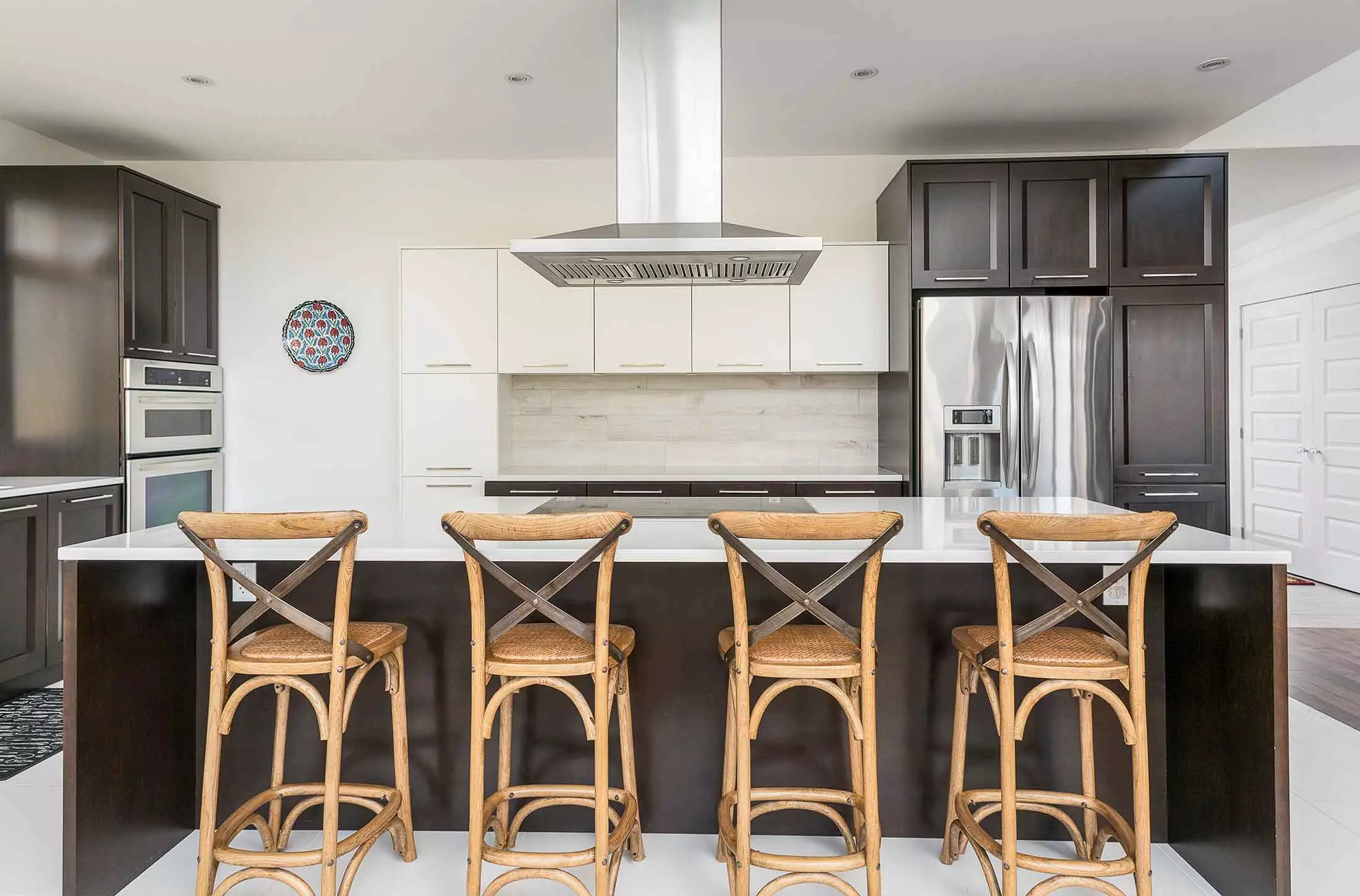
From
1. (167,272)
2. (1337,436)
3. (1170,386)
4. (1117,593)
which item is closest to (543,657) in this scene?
(1117,593)

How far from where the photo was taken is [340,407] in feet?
15.3

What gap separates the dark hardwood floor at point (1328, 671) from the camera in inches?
131

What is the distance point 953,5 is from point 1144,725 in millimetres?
2441

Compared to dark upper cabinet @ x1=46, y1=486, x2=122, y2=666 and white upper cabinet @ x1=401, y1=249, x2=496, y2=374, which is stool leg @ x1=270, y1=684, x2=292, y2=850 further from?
white upper cabinet @ x1=401, y1=249, x2=496, y2=374

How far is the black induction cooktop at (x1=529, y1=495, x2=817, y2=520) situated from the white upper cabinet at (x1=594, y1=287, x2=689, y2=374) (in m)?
1.15

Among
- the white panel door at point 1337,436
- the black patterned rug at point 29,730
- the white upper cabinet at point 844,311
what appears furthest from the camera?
the white panel door at point 1337,436

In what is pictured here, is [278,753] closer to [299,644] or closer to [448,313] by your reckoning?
[299,644]

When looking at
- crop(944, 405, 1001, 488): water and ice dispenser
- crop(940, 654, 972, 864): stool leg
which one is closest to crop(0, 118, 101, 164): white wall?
crop(944, 405, 1001, 488): water and ice dispenser

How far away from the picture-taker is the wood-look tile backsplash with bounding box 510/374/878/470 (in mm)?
4609

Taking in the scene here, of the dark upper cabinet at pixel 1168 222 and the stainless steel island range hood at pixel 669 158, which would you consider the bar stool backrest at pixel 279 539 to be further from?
the dark upper cabinet at pixel 1168 222

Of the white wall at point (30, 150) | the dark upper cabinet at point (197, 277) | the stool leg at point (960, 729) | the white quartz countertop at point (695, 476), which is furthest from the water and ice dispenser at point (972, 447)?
the white wall at point (30, 150)

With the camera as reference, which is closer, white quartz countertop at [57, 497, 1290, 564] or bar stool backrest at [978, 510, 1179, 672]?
bar stool backrest at [978, 510, 1179, 672]

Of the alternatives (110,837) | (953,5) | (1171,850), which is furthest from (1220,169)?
(110,837)

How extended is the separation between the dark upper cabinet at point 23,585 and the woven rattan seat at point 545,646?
2663 millimetres
